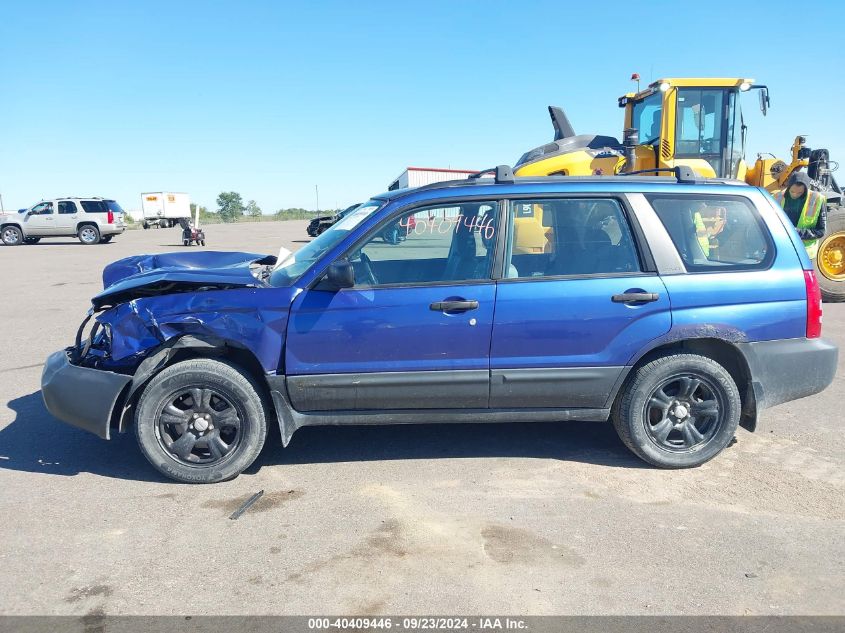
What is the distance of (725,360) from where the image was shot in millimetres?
4262

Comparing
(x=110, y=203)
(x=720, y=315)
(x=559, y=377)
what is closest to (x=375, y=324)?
(x=559, y=377)

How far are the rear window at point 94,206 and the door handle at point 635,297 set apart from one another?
91.7 feet

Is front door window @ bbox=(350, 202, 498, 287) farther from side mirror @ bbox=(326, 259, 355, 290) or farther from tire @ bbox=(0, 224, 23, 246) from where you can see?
tire @ bbox=(0, 224, 23, 246)

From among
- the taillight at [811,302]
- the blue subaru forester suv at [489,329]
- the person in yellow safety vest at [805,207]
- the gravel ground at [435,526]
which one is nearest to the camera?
the gravel ground at [435,526]

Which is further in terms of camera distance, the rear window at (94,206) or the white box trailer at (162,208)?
the white box trailer at (162,208)

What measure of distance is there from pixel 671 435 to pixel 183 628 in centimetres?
303

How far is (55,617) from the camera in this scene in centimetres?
273

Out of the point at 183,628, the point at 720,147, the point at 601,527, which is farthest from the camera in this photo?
the point at 720,147

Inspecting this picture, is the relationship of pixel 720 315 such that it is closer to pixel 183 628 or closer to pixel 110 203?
pixel 183 628

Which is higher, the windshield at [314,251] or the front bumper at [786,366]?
the windshield at [314,251]

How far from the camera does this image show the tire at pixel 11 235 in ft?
90.5

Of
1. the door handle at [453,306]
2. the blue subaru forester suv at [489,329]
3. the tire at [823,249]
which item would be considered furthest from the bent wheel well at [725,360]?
the tire at [823,249]

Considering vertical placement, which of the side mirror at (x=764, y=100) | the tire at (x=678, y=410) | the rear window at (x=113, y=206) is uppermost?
the side mirror at (x=764, y=100)

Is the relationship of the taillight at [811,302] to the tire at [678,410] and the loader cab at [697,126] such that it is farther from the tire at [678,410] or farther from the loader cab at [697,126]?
the loader cab at [697,126]
